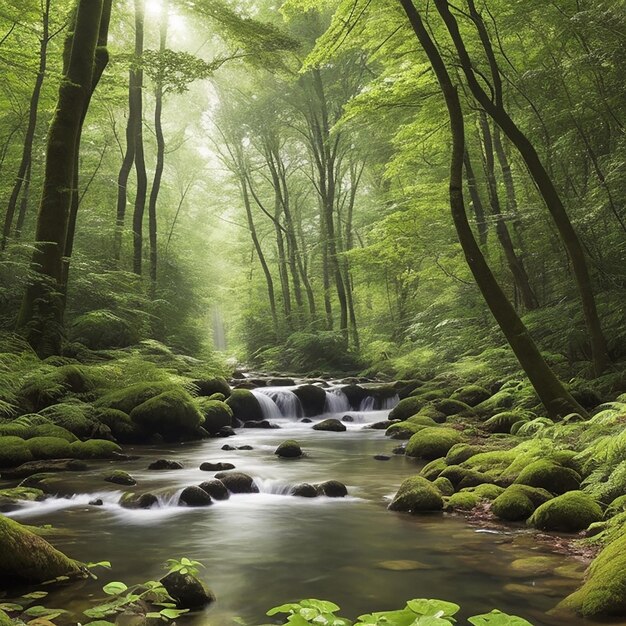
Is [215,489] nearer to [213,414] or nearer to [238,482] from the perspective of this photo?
[238,482]

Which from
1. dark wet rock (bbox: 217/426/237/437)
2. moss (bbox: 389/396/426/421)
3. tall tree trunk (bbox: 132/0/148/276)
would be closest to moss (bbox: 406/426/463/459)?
moss (bbox: 389/396/426/421)

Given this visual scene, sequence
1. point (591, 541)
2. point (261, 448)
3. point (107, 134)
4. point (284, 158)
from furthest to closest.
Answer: point (284, 158)
point (107, 134)
point (261, 448)
point (591, 541)

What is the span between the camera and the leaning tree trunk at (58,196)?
10.8 metres

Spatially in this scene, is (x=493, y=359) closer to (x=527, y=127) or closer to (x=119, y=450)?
(x=527, y=127)

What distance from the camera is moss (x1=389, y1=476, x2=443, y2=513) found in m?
6.60

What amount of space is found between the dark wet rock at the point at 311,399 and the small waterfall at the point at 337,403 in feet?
0.71

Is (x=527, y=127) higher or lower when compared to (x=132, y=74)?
lower

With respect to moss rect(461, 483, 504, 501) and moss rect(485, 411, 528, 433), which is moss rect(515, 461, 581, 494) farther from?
moss rect(485, 411, 528, 433)

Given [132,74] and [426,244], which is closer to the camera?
[426,244]

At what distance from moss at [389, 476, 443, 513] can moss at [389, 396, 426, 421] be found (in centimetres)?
742

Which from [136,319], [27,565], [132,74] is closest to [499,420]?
[27,565]

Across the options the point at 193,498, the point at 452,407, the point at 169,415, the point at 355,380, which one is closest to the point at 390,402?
the point at 355,380

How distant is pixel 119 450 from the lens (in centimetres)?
1018

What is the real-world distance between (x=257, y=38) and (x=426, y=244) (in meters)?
7.08
